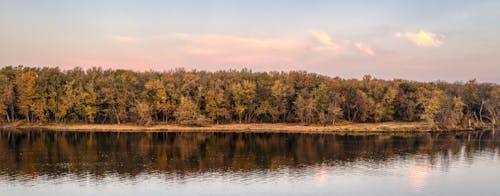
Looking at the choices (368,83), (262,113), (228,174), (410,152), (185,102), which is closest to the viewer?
(228,174)

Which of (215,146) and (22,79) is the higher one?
(22,79)

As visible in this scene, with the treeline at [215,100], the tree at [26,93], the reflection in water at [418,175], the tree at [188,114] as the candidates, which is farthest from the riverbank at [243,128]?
the reflection in water at [418,175]

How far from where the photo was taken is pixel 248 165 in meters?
67.5

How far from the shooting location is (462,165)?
67875mm

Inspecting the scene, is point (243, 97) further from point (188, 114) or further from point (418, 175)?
point (418, 175)

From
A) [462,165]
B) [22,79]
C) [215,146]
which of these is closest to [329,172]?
[462,165]

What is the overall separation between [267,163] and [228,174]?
10.8m

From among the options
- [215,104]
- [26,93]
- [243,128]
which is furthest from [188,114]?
[26,93]

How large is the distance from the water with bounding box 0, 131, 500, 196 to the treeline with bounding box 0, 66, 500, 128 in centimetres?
2176

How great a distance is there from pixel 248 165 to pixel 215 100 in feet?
212

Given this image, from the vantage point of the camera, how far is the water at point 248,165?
52344 mm

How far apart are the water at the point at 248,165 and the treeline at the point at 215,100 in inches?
857

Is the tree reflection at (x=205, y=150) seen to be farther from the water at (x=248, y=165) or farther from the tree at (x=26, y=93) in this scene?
the tree at (x=26, y=93)

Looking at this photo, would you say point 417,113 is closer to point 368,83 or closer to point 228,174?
point 368,83
